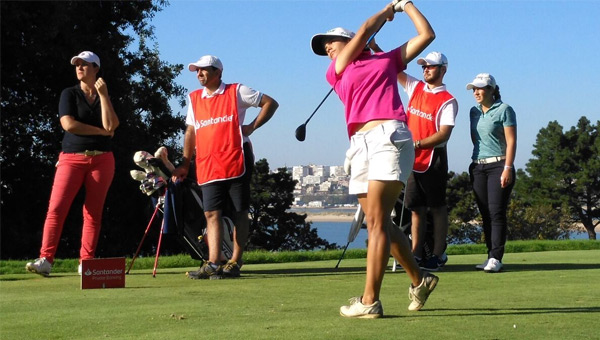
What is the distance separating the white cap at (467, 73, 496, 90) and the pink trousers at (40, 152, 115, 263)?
12.7 feet

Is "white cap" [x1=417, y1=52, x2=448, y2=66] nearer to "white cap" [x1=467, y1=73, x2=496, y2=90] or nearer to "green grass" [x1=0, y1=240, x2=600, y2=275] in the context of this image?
"white cap" [x1=467, y1=73, x2=496, y2=90]

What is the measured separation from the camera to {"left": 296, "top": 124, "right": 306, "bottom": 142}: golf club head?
8.90 m

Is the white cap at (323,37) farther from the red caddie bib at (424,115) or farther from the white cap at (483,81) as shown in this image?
the white cap at (483,81)

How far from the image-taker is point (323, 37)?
6344 mm

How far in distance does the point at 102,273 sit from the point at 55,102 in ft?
77.5

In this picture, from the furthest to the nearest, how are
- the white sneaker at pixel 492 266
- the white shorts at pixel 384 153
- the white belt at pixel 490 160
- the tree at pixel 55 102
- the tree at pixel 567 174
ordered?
the tree at pixel 567 174 → the tree at pixel 55 102 → the white belt at pixel 490 160 → the white sneaker at pixel 492 266 → the white shorts at pixel 384 153

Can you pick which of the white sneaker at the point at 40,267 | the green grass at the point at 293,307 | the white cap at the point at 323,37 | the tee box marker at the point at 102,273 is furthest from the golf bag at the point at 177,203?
the white cap at the point at 323,37

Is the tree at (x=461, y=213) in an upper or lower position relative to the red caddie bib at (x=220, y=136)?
lower

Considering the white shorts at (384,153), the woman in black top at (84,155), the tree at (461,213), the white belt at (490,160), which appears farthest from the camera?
the tree at (461,213)

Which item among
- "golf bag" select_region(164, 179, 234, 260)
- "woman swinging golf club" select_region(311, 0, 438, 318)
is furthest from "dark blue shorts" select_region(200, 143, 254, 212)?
"woman swinging golf club" select_region(311, 0, 438, 318)

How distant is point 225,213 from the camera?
988cm

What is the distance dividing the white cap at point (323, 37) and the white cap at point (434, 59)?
3384 millimetres

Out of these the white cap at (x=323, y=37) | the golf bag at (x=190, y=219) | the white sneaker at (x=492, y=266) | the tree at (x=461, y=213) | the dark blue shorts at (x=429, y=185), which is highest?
the white cap at (x=323, y=37)

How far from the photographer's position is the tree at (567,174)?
105 metres
